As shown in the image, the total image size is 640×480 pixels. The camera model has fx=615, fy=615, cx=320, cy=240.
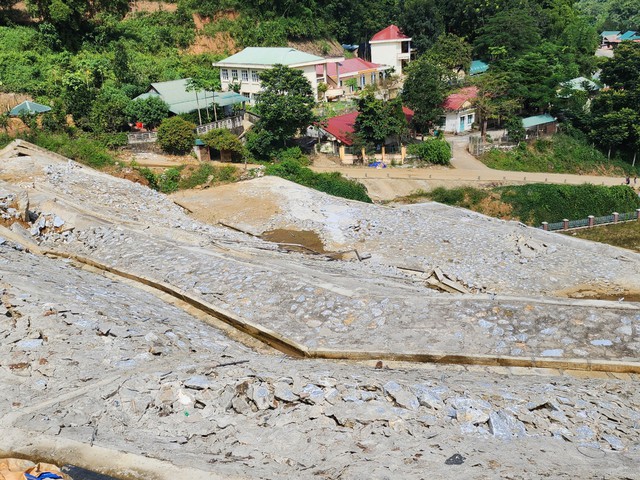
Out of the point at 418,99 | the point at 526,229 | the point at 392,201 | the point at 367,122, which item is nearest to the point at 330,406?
the point at 526,229

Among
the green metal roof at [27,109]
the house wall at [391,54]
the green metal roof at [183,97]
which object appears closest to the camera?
the green metal roof at [27,109]

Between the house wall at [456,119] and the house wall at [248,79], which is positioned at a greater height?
the house wall at [248,79]

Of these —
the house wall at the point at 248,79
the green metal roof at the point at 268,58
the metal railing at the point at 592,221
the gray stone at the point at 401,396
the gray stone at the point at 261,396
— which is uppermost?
the green metal roof at the point at 268,58

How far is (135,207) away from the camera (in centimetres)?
1616

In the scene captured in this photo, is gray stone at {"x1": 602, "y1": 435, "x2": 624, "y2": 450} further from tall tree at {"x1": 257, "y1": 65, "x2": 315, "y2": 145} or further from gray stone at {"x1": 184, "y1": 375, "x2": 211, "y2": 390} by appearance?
tall tree at {"x1": 257, "y1": 65, "x2": 315, "y2": 145}

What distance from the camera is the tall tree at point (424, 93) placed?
35188 mm

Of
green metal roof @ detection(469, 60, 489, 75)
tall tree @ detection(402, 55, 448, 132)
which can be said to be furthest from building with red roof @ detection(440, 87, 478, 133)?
green metal roof @ detection(469, 60, 489, 75)

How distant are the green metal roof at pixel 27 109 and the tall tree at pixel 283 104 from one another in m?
9.78

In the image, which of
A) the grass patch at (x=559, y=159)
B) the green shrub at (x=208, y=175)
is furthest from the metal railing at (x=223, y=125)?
the grass patch at (x=559, y=159)

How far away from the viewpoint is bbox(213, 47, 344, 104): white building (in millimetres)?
38078

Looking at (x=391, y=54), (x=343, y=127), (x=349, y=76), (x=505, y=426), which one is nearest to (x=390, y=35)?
(x=391, y=54)

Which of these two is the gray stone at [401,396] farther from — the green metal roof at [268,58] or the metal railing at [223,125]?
the green metal roof at [268,58]

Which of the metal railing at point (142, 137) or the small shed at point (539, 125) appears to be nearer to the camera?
the metal railing at point (142, 137)

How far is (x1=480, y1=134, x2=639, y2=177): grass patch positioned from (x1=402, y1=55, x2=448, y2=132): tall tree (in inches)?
159
